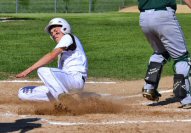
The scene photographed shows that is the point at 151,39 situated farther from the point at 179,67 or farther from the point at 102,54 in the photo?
the point at 102,54

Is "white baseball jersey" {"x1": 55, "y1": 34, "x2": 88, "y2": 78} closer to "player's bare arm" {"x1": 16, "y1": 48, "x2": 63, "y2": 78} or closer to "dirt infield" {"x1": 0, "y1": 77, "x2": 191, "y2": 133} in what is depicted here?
"player's bare arm" {"x1": 16, "y1": 48, "x2": 63, "y2": 78}

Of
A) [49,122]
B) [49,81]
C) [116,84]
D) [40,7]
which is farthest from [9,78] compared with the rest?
[40,7]

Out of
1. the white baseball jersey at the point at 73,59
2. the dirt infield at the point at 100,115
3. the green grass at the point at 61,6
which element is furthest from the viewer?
the green grass at the point at 61,6

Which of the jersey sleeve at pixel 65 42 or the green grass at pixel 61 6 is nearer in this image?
the jersey sleeve at pixel 65 42

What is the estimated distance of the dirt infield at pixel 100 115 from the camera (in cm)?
645

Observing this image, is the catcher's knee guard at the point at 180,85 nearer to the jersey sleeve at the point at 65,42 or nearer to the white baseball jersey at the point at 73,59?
the white baseball jersey at the point at 73,59

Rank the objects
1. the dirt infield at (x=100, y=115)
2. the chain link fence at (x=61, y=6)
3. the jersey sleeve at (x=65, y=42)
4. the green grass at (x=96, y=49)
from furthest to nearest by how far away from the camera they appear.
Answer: the chain link fence at (x=61, y=6), the green grass at (x=96, y=49), the jersey sleeve at (x=65, y=42), the dirt infield at (x=100, y=115)

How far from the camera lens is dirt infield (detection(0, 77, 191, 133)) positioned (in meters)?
6.45

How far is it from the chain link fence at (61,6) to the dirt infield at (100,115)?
3626 centimetres

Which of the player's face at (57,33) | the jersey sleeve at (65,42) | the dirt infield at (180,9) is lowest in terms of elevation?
the dirt infield at (180,9)

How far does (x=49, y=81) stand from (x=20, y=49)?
8.87 metres

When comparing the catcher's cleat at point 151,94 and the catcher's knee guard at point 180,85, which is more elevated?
the catcher's knee guard at point 180,85

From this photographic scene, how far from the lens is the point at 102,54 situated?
15633 mm

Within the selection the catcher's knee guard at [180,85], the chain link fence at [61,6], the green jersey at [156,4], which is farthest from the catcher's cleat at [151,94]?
the chain link fence at [61,6]
